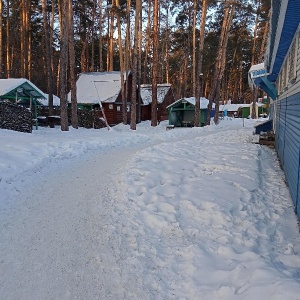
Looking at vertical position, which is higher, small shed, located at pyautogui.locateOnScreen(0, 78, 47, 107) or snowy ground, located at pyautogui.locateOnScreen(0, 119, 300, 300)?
small shed, located at pyautogui.locateOnScreen(0, 78, 47, 107)

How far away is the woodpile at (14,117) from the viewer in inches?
585

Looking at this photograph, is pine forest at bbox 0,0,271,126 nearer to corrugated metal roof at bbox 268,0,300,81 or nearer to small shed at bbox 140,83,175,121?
small shed at bbox 140,83,175,121

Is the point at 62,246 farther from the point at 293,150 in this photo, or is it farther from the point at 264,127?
the point at 264,127

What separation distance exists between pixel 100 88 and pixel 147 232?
90.3 ft

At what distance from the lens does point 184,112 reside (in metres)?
29.7

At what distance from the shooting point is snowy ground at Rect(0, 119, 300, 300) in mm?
3037

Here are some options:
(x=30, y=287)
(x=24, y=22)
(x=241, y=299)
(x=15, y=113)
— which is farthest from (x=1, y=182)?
(x=24, y=22)

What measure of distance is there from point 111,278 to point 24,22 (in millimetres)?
26811

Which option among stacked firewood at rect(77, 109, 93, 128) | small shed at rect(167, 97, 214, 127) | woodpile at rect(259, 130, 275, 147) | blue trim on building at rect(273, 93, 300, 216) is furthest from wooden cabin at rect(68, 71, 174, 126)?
blue trim on building at rect(273, 93, 300, 216)

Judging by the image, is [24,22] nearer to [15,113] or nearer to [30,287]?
[15,113]

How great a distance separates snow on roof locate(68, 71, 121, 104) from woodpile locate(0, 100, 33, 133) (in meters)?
13.6

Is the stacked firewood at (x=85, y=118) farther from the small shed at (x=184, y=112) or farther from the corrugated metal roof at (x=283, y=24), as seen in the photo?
the corrugated metal roof at (x=283, y=24)

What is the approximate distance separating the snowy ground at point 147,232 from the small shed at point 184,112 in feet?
65.3

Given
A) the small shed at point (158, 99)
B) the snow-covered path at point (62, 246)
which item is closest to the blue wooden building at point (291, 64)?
the snow-covered path at point (62, 246)
